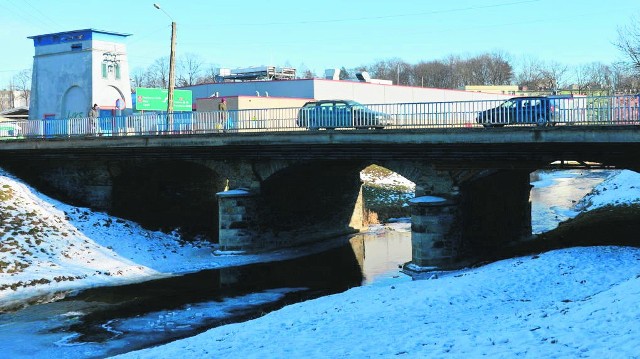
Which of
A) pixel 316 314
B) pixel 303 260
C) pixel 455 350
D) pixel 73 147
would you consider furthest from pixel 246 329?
pixel 73 147

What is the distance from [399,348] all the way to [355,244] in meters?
23.5

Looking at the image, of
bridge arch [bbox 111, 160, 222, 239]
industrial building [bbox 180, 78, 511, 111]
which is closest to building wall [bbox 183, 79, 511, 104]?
industrial building [bbox 180, 78, 511, 111]

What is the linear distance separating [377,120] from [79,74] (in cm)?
2934

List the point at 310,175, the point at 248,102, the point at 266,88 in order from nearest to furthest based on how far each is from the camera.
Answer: the point at 310,175, the point at 248,102, the point at 266,88

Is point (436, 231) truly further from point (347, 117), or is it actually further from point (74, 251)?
point (74, 251)

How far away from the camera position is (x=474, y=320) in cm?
1410

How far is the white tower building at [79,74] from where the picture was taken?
48500 millimetres

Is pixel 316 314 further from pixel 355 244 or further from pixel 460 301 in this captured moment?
pixel 355 244

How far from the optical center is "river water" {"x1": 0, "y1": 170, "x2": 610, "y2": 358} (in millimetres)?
18594

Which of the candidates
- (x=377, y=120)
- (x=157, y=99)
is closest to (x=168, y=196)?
(x=157, y=99)

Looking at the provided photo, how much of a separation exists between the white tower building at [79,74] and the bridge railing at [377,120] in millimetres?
5880

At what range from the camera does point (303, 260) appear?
103 feet

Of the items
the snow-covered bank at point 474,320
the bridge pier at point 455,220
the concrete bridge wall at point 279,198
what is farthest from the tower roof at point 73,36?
the snow-covered bank at point 474,320

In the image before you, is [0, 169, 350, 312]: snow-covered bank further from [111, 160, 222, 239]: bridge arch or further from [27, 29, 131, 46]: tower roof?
[27, 29, 131, 46]: tower roof
